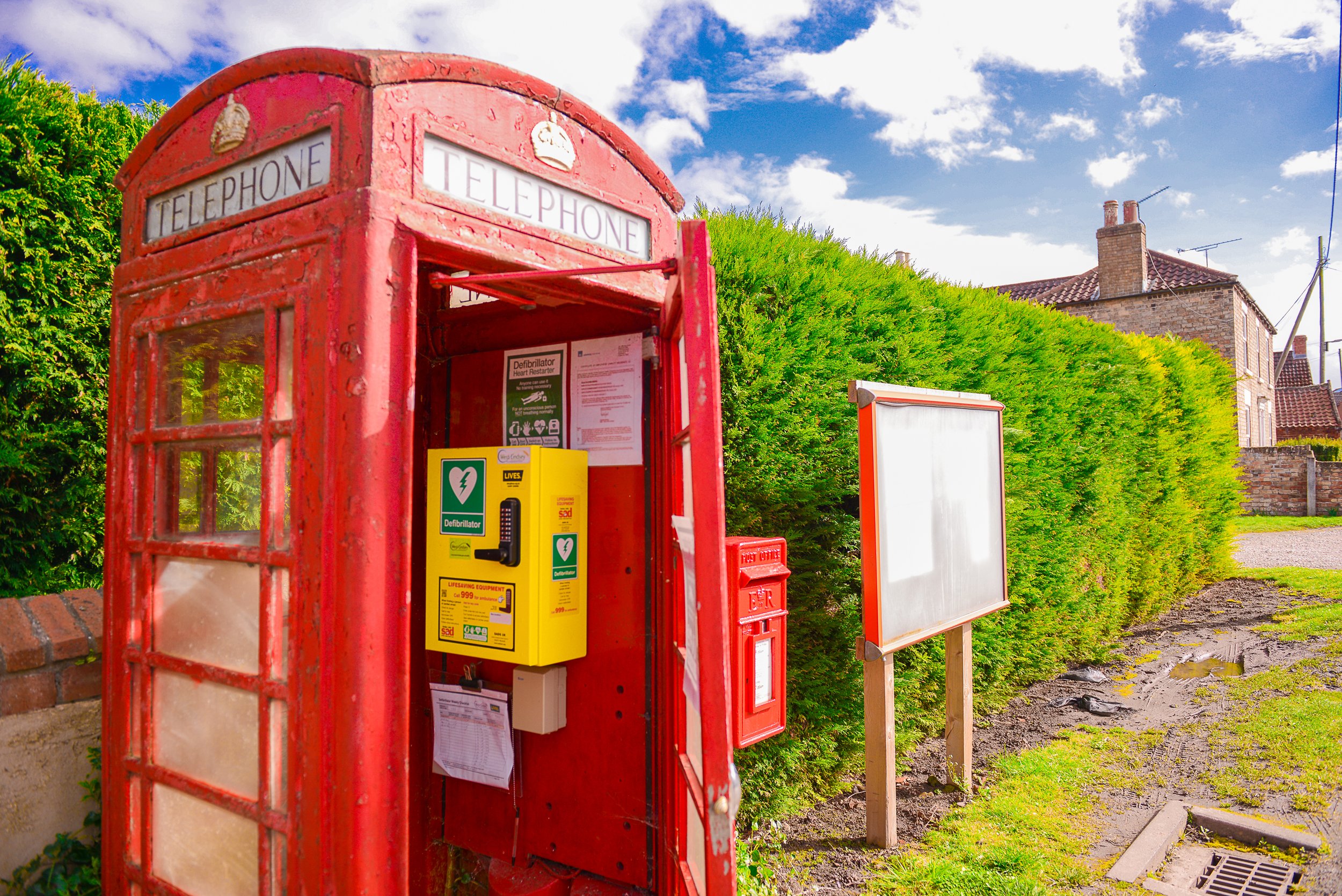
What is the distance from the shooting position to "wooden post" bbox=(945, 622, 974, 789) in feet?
14.0

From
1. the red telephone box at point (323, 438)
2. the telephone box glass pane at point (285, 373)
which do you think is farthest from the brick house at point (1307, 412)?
the telephone box glass pane at point (285, 373)

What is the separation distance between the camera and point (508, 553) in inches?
107

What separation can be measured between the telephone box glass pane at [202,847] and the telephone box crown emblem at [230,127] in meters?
1.82

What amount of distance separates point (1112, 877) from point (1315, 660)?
4562 mm

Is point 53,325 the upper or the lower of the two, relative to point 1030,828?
upper

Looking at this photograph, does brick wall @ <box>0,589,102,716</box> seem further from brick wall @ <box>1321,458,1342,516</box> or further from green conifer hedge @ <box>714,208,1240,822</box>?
brick wall @ <box>1321,458,1342,516</box>

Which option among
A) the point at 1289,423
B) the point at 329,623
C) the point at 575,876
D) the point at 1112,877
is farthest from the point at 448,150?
the point at 1289,423

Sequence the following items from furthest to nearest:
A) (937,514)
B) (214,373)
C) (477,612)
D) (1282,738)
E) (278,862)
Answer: (1282,738)
(937,514)
(477,612)
(214,373)
(278,862)

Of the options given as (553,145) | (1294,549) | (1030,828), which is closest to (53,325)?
(553,145)

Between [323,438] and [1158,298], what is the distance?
85.9 ft

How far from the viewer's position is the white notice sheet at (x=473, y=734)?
3098 millimetres

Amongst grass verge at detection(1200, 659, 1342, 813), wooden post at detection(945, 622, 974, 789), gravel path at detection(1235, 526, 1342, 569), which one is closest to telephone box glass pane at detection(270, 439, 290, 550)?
wooden post at detection(945, 622, 974, 789)

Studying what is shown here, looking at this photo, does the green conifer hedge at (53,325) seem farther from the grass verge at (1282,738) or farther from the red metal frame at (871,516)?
the grass verge at (1282,738)

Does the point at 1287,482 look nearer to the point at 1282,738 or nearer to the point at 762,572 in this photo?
the point at 1282,738
